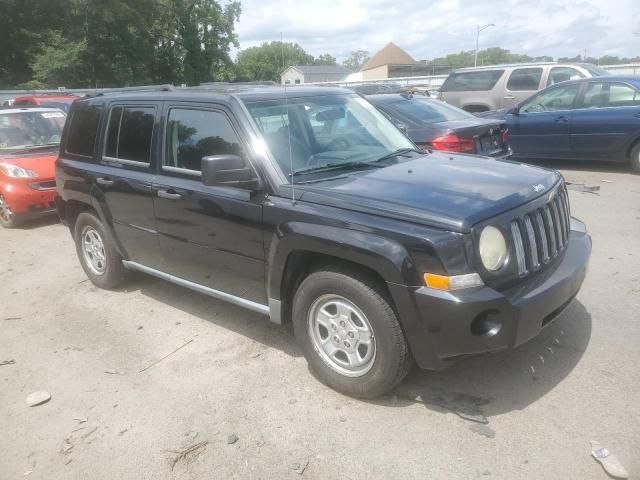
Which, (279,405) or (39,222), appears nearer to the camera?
(279,405)

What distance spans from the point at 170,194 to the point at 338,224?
165 cm

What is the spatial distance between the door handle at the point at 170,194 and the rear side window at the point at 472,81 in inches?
412

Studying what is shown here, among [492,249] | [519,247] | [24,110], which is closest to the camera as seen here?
[492,249]

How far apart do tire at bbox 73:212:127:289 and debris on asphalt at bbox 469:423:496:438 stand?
12.1 feet

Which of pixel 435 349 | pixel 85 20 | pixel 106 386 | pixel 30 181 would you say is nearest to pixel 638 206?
pixel 435 349

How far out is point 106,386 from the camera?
380 centimetres

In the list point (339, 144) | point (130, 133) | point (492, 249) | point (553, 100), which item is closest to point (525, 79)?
point (553, 100)

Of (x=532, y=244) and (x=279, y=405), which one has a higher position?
(x=532, y=244)

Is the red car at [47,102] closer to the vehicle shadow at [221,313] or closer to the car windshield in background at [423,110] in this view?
the car windshield in background at [423,110]

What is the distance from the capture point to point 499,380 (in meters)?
3.47

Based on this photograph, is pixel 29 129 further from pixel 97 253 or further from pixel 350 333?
pixel 350 333

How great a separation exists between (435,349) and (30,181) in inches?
287

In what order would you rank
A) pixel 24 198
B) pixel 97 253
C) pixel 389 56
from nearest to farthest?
pixel 97 253 → pixel 24 198 → pixel 389 56

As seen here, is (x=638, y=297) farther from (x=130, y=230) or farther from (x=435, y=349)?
(x=130, y=230)
